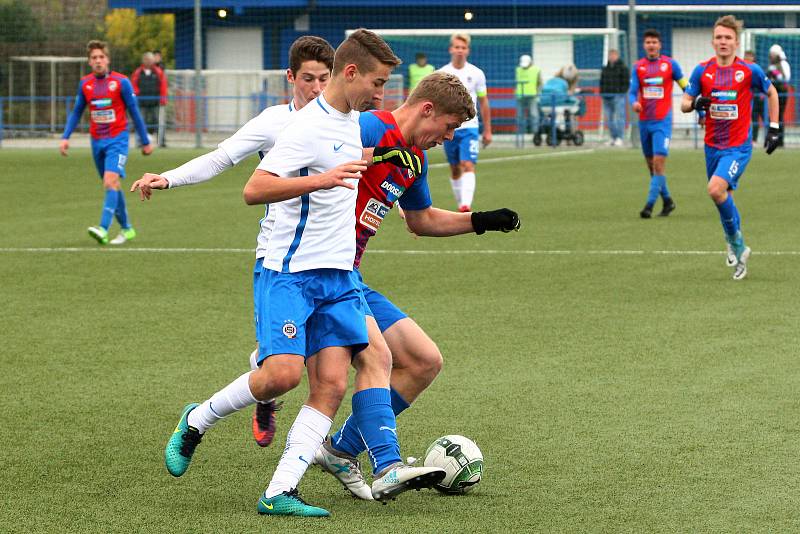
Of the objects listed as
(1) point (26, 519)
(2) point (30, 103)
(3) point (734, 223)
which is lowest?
(1) point (26, 519)

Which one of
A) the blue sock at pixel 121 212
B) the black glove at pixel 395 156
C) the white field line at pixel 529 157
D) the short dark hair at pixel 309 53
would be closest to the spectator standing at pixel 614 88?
the white field line at pixel 529 157

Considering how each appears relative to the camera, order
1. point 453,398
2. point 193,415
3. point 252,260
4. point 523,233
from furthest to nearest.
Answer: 1. point 523,233
2. point 252,260
3. point 453,398
4. point 193,415

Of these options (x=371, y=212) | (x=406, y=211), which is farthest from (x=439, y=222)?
(x=371, y=212)

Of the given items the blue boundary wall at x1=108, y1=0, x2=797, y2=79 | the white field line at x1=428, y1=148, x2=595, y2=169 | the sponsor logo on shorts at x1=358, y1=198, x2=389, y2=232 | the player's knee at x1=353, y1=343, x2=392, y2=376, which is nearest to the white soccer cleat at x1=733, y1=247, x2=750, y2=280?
the sponsor logo on shorts at x1=358, y1=198, x2=389, y2=232

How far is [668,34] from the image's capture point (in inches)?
1567

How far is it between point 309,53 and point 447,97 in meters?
2.02

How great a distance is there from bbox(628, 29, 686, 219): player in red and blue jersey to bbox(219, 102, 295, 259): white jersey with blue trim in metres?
10.7

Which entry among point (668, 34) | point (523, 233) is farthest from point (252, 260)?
point (668, 34)

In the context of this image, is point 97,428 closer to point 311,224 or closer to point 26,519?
point 26,519

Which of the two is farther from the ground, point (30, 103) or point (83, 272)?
point (30, 103)

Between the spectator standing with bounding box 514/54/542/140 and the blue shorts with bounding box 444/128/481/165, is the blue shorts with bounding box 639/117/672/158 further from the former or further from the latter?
the spectator standing with bounding box 514/54/542/140

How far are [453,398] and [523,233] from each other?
800cm

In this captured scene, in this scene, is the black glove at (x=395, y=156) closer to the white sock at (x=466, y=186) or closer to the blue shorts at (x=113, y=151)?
the blue shorts at (x=113, y=151)

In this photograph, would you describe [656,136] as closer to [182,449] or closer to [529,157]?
[529,157]
